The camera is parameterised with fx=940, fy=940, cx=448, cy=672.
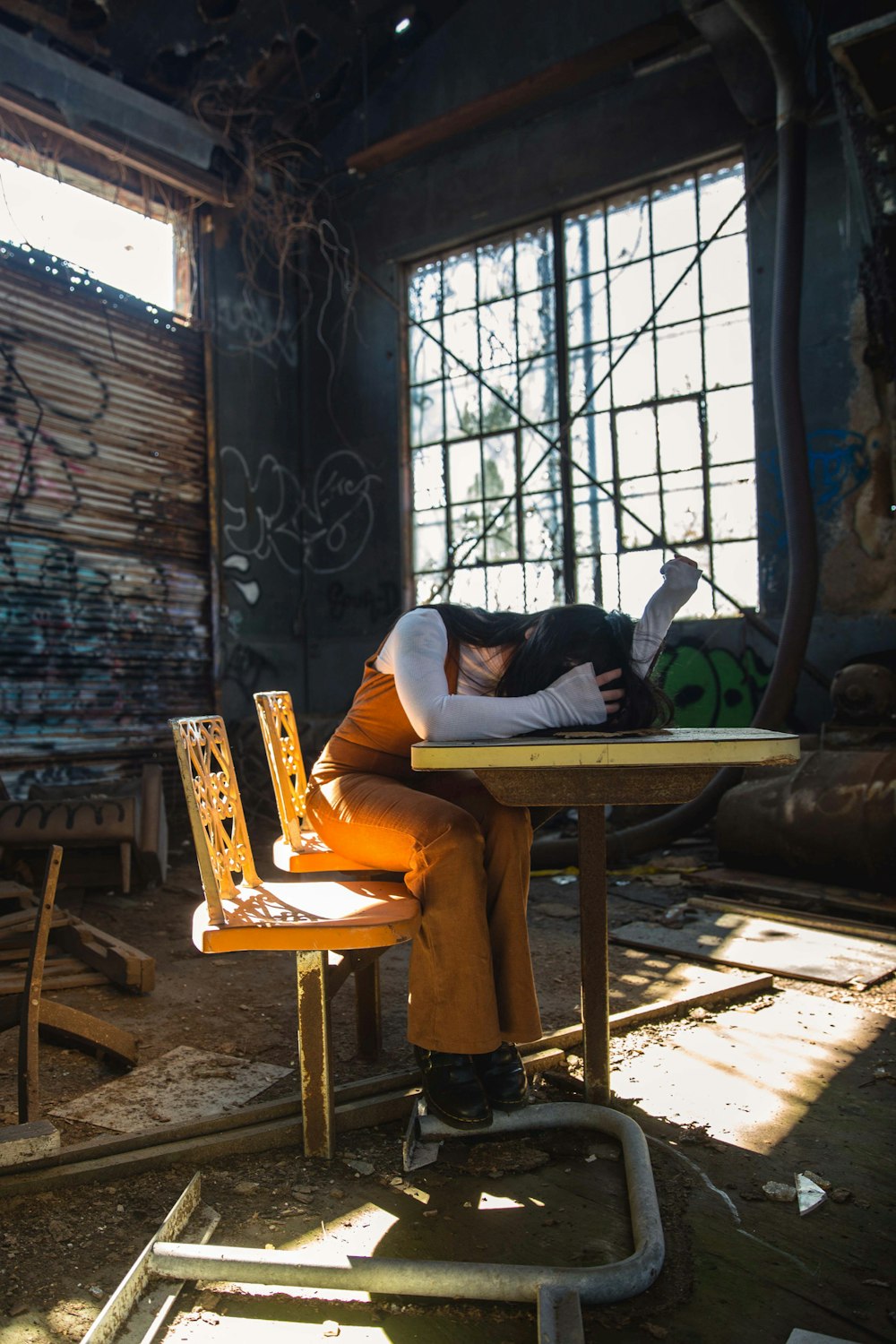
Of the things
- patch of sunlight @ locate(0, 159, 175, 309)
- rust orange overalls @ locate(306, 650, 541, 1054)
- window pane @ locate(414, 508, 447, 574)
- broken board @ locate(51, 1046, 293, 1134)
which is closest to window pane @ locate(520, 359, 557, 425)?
window pane @ locate(414, 508, 447, 574)

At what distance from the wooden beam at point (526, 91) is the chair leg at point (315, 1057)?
7.45m

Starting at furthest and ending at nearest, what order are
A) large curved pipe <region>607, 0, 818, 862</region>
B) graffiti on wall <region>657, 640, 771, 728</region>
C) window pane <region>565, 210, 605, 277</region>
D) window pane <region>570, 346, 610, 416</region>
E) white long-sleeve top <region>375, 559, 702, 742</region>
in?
window pane <region>565, 210, 605, 277</region>
window pane <region>570, 346, 610, 416</region>
graffiti on wall <region>657, 640, 771, 728</region>
large curved pipe <region>607, 0, 818, 862</region>
white long-sleeve top <region>375, 559, 702, 742</region>

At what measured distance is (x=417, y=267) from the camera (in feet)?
28.4

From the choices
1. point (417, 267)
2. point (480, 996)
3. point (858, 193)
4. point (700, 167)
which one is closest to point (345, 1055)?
point (480, 996)

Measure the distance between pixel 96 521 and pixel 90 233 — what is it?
2.24 m

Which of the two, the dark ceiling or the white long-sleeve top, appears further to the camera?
the dark ceiling

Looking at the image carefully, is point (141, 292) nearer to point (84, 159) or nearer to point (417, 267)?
point (84, 159)

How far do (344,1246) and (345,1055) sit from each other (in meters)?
1.01

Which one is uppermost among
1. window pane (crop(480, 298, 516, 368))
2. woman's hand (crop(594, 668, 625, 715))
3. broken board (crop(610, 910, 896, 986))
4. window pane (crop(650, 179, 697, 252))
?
window pane (crop(650, 179, 697, 252))

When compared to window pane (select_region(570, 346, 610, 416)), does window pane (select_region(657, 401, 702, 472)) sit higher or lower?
lower

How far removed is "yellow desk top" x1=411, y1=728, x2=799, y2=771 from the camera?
5.87 feet

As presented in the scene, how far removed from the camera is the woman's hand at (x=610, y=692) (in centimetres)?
214

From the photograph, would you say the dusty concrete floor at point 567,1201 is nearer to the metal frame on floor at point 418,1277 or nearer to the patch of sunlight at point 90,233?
the metal frame on floor at point 418,1277

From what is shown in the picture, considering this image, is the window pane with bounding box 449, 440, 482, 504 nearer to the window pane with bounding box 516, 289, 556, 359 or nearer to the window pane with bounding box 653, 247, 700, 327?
the window pane with bounding box 516, 289, 556, 359
